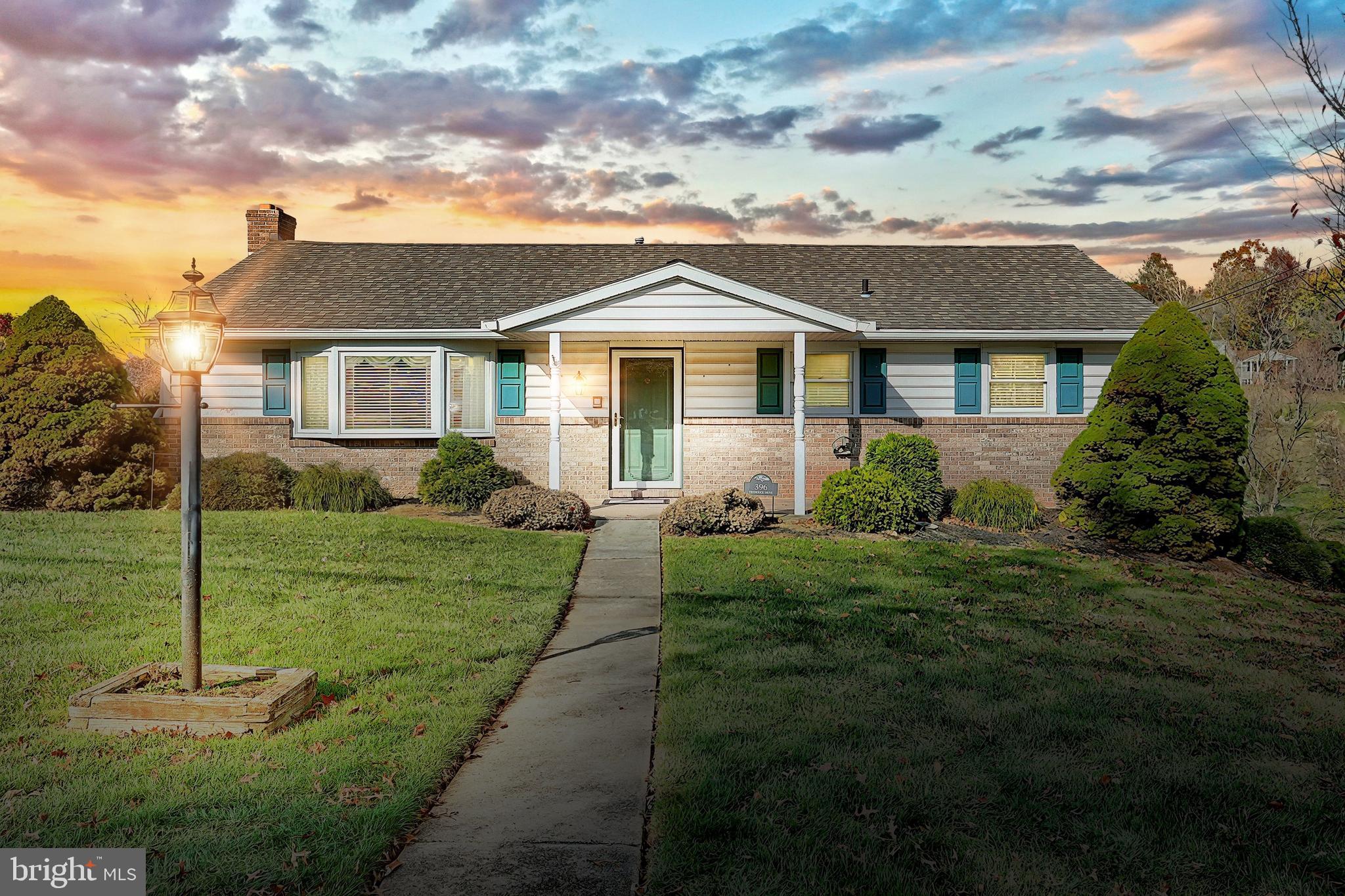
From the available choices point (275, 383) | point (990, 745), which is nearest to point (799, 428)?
point (275, 383)

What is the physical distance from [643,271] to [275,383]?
728 centimetres

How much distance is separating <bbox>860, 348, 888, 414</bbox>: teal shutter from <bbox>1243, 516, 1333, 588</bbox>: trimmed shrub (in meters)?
5.94

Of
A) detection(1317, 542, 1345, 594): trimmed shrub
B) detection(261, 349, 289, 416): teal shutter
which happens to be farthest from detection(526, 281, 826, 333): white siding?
detection(1317, 542, 1345, 594): trimmed shrub

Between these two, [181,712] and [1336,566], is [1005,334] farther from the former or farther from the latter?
[181,712]

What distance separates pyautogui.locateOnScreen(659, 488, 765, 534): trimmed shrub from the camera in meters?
12.3

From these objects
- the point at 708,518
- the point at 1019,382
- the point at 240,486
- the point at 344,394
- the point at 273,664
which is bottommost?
the point at 273,664

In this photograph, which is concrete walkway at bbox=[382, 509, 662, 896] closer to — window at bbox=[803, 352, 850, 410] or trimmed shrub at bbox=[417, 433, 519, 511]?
trimmed shrub at bbox=[417, 433, 519, 511]

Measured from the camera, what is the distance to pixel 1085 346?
1620 cm

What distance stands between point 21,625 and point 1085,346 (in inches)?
636

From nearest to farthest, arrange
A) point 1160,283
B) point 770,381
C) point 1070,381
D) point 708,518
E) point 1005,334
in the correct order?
point 708,518 < point 1005,334 < point 770,381 < point 1070,381 < point 1160,283

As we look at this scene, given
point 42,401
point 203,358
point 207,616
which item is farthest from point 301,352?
point 203,358

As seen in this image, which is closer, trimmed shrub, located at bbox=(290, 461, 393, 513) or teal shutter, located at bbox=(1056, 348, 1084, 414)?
trimmed shrub, located at bbox=(290, 461, 393, 513)

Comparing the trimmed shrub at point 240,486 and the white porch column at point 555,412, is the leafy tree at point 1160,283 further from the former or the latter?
the trimmed shrub at point 240,486

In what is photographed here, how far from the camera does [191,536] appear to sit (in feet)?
17.0
